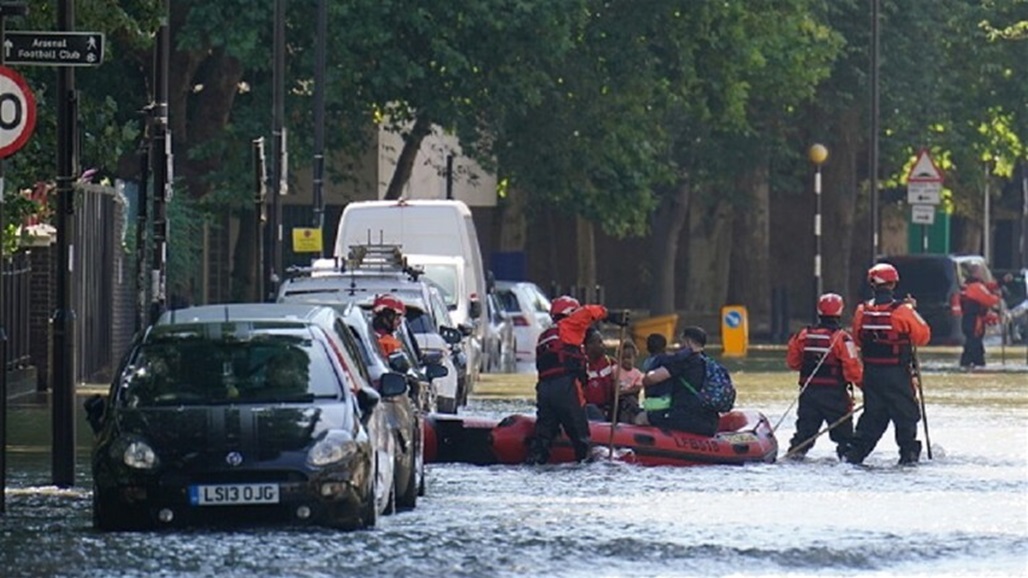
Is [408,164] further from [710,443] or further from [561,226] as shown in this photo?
[710,443]

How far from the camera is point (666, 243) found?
6788cm

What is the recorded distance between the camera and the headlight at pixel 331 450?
1794 cm

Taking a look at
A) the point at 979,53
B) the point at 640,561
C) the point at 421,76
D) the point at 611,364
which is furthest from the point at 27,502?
the point at 979,53

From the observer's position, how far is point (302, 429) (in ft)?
59.4

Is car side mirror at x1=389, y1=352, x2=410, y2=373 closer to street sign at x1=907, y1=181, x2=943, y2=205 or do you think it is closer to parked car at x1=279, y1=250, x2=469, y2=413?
parked car at x1=279, y1=250, x2=469, y2=413

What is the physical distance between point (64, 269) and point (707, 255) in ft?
160

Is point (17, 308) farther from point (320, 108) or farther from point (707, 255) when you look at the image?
point (707, 255)

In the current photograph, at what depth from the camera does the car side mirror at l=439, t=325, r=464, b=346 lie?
3266cm

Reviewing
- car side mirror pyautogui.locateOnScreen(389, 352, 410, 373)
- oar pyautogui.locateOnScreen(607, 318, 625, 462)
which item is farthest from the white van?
car side mirror pyautogui.locateOnScreen(389, 352, 410, 373)

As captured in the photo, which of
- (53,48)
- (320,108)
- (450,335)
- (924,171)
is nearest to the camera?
(53,48)

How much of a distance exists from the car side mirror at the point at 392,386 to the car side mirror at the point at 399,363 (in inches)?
95.4

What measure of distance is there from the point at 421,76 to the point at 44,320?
38.2 feet

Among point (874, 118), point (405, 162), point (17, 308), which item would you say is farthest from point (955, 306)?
point (17, 308)

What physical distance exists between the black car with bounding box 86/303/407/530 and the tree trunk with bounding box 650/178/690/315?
47560mm
